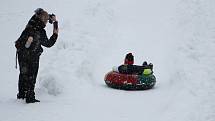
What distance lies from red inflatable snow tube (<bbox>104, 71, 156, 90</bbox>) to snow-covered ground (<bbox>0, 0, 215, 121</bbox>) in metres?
0.24

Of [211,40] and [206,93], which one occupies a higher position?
[211,40]

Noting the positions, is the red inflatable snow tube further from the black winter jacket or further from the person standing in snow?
the black winter jacket

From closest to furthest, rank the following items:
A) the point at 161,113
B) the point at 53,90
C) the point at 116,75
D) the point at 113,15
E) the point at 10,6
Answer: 1. the point at 161,113
2. the point at 53,90
3. the point at 116,75
4. the point at 113,15
5. the point at 10,6

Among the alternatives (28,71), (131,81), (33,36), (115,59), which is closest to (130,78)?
(131,81)

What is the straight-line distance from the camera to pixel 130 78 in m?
9.78

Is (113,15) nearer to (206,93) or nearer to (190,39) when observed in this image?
(190,39)

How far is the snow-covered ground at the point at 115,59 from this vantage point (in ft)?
23.9

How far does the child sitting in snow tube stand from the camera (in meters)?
9.73

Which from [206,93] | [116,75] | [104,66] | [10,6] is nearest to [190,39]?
[104,66]

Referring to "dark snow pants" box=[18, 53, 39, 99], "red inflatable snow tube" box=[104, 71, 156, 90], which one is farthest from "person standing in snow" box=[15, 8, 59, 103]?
"red inflatable snow tube" box=[104, 71, 156, 90]

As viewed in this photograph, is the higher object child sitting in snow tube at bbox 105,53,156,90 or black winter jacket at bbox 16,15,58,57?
black winter jacket at bbox 16,15,58,57

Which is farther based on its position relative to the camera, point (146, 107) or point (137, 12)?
point (137, 12)

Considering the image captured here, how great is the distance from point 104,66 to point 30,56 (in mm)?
5136

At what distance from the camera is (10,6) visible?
2228 cm
